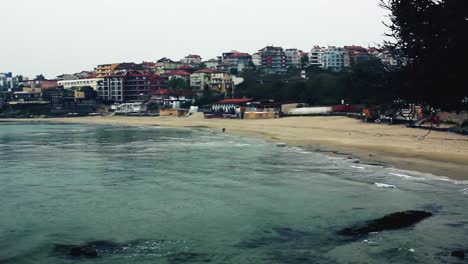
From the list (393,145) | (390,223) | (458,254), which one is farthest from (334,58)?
(458,254)

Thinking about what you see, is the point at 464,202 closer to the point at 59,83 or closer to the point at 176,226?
the point at 176,226

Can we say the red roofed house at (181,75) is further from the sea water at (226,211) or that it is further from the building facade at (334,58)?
the sea water at (226,211)

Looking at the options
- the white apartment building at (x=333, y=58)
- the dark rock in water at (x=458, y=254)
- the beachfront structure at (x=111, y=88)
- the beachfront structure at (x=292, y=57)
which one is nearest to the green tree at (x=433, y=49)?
the dark rock in water at (x=458, y=254)

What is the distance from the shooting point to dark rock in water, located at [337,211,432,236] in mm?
14070

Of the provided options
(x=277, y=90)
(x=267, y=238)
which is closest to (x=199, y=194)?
(x=267, y=238)

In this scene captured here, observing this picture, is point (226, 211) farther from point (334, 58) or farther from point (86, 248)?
point (334, 58)

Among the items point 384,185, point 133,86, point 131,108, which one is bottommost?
point 384,185

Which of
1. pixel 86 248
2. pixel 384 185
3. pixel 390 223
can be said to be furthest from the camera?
pixel 384 185

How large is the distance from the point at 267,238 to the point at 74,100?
135107 millimetres

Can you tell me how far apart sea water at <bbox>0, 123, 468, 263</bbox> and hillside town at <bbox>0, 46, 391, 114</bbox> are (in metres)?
78.5

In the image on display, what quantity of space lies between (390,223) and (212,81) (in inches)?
4959

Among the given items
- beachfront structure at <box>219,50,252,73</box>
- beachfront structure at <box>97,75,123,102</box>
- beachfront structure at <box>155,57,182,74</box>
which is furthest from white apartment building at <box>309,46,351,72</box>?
beachfront structure at <box>97,75,123,102</box>

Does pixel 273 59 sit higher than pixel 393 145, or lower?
higher

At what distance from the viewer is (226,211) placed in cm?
1750
